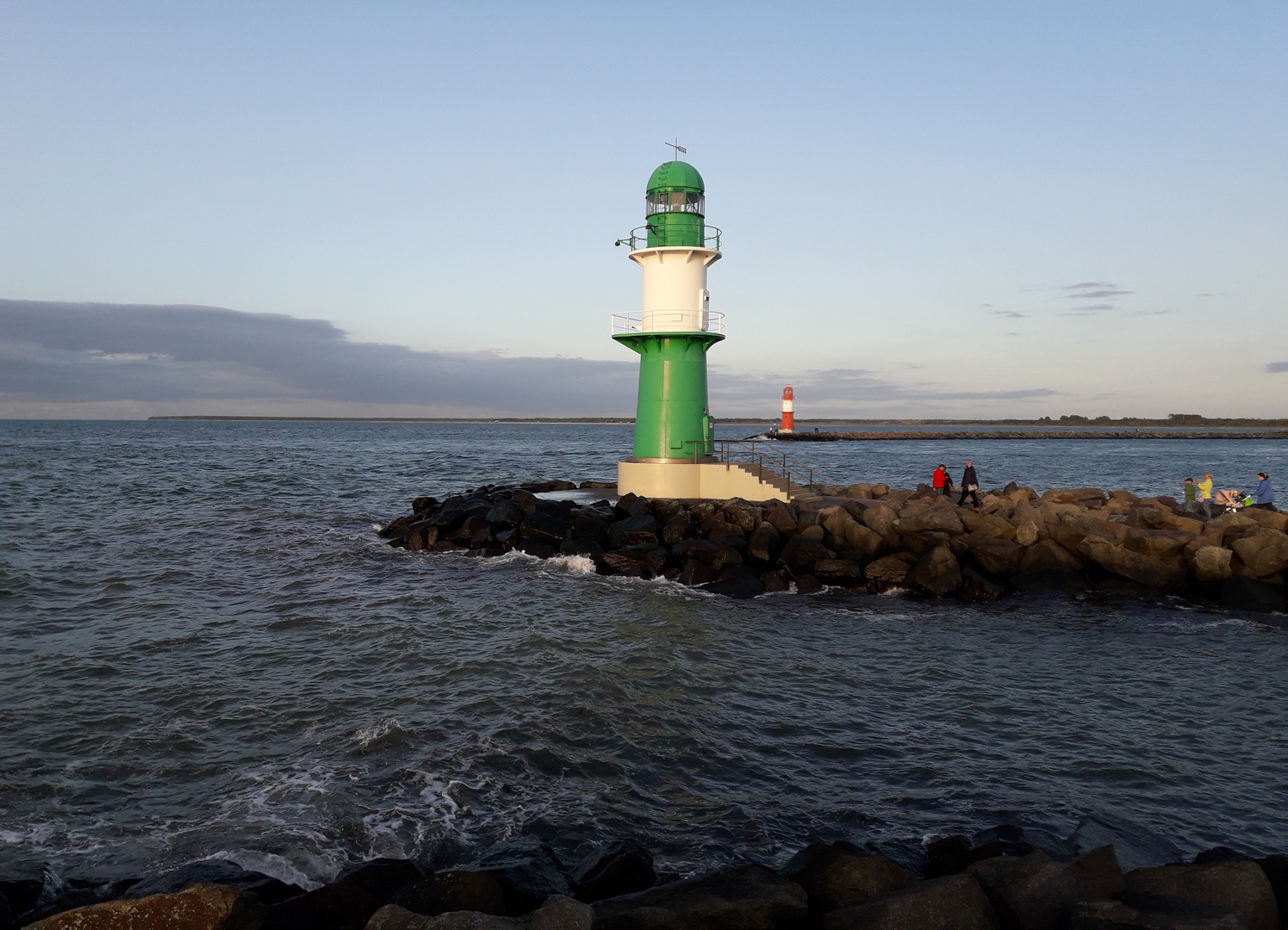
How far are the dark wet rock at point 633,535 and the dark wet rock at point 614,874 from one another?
1182 centimetres

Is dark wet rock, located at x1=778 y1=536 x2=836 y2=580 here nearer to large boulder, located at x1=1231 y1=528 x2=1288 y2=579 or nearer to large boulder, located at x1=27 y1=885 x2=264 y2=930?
large boulder, located at x1=1231 y1=528 x2=1288 y2=579

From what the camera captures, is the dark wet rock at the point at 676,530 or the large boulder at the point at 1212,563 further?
the dark wet rock at the point at 676,530

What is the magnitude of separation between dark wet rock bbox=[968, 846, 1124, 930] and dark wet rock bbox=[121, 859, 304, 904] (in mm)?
4444

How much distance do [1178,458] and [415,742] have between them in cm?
7030

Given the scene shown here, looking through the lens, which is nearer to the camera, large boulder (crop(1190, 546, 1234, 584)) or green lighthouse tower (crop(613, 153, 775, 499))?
large boulder (crop(1190, 546, 1234, 584))

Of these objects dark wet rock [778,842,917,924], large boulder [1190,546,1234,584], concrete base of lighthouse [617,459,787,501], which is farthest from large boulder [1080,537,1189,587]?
dark wet rock [778,842,917,924]

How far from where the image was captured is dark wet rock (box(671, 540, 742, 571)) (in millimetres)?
16453

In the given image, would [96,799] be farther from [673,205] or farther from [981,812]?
[673,205]

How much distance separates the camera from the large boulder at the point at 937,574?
15031mm

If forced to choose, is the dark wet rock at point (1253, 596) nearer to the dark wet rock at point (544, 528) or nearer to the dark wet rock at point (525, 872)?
the dark wet rock at point (544, 528)

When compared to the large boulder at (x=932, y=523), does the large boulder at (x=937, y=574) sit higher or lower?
lower

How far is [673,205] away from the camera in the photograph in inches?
820

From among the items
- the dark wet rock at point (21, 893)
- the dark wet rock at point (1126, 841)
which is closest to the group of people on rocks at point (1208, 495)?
the dark wet rock at point (1126, 841)

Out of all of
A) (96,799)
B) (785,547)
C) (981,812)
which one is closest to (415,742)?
(96,799)
